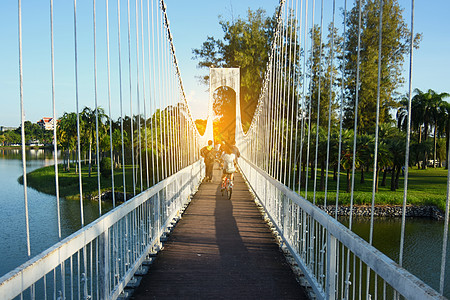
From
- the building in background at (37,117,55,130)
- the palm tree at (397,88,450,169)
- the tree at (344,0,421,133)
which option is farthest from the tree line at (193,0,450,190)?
the building in background at (37,117,55,130)

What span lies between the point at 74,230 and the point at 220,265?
1599 centimetres

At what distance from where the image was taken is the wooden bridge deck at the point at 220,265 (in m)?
3.44

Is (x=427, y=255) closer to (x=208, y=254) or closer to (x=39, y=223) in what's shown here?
(x=208, y=254)

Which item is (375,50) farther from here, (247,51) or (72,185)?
→ (72,185)

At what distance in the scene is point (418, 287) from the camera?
4.83ft

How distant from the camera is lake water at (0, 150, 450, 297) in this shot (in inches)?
543

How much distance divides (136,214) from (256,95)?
29657 mm

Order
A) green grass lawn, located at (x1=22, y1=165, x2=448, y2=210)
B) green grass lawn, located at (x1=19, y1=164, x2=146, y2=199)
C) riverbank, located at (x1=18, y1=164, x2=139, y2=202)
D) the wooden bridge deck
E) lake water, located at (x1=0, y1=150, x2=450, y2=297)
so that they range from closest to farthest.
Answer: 1. the wooden bridge deck
2. lake water, located at (x1=0, y1=150, x2=450, y2=297)
3. green grass lawn, located at (x1=22, y1=165, x2=448, y2=210)
4. riverbank, located at (x1=18, y1=164, x2=139, y2=202)
5. green grass lawn, located at (x1=19, y1=164, x2=146, y2=199)

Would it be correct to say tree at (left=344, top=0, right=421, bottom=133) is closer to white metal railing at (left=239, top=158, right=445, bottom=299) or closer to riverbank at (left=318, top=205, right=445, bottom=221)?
riverbank at (left=318, top=205, right=445, bottom=221)

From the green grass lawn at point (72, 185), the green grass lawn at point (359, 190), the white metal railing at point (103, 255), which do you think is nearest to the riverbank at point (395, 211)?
the green grass lawn at point (359, 190)

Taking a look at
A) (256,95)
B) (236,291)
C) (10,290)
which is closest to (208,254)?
(236,291)

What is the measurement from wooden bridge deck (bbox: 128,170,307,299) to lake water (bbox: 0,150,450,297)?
7.36 m

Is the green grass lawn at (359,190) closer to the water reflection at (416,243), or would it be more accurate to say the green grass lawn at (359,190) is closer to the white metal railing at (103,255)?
the water reflection at (416,243)

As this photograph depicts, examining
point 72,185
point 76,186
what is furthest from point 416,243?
point 72,185
